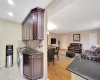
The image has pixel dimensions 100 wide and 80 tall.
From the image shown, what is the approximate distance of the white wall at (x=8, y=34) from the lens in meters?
4.59

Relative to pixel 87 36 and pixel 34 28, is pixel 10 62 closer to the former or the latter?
pixel 34 28

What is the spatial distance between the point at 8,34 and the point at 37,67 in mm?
3040

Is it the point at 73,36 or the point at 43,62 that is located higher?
the point at 73,36

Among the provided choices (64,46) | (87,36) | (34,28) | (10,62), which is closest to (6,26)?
(10,62)

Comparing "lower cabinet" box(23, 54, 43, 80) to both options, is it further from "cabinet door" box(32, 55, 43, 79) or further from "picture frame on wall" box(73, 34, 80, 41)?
"picture frame on wall" box(73, 34, 80, 41)

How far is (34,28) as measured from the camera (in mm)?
2928

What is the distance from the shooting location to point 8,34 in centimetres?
486

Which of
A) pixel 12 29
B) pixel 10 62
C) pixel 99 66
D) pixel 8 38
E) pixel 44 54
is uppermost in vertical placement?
pixel 12 29

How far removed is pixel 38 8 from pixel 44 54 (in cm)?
165

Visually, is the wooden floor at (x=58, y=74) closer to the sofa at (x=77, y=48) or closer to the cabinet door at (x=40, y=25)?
the cabinet door at (x=40, y=25)

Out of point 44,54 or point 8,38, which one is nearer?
point 44,54

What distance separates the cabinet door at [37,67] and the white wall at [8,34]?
8.77 ft

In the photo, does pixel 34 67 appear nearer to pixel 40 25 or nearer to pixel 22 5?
pixel 40 25

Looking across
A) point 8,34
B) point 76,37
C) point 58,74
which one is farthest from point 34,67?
point 76,37
